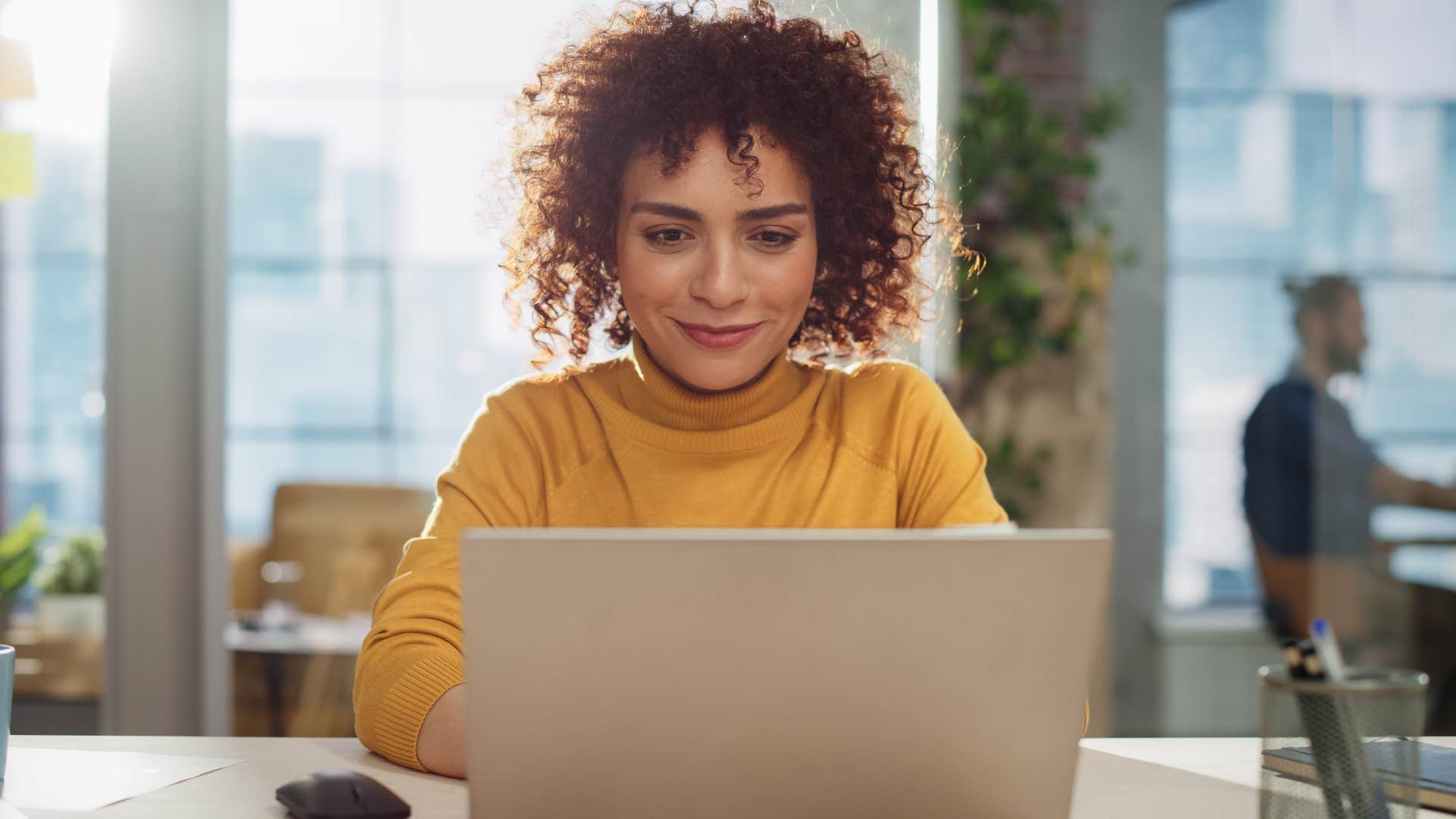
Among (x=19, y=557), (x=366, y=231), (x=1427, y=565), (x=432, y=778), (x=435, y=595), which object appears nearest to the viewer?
(x=432, y=778)

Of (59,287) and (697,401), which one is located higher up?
(59,287)

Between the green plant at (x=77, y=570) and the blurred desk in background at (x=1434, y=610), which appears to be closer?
the green plant at (x=77, y=570)

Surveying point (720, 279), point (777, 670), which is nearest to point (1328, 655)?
point (777, 670)

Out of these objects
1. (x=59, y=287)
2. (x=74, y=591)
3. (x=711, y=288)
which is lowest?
(x=74, y=591)

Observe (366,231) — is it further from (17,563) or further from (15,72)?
(15,72)

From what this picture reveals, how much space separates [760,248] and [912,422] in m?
0.29

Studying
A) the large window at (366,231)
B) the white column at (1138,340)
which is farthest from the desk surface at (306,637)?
the white column at (1138,340)

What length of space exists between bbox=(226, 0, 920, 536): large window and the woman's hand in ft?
5.91

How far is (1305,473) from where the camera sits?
11.2 ft

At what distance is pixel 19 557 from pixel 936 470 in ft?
7.29

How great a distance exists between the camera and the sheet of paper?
3.36ft

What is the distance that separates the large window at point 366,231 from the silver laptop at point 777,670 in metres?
2.19

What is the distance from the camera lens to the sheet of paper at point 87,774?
3.36 feet

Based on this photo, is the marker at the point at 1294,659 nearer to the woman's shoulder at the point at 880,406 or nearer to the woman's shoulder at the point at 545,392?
the woman's shoulder at the point at 880,406
